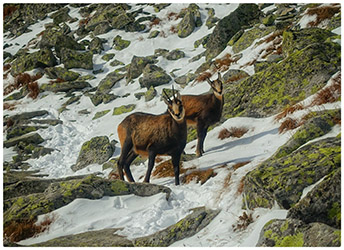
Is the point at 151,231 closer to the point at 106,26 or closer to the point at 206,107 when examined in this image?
the point at 206,107

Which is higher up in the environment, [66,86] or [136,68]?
[66,86]

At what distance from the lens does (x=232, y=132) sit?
13602 millimetres

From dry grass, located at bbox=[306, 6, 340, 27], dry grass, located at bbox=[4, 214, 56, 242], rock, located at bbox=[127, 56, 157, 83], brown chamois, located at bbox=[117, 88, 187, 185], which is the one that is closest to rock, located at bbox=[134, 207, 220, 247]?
dry grass, located at bbox=[4, 214, 56, 242]

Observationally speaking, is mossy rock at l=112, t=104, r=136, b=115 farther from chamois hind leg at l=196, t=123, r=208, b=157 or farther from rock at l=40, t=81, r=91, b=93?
chamois hind leg at l=196, t=123, r=208, b=157

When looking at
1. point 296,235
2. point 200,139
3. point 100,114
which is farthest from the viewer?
point 100,114

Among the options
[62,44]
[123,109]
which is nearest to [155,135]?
[123,109]

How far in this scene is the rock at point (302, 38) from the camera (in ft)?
54.4

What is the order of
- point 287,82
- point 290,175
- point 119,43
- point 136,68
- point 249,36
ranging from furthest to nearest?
point 119,43 → point 136,68 → point 249,36 → point 287,82 → point 290,175

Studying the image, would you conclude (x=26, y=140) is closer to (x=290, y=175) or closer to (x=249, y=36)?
(x=249, y=36)

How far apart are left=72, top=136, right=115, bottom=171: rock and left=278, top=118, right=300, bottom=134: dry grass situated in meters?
8.21

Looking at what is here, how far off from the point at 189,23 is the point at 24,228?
26587 mm

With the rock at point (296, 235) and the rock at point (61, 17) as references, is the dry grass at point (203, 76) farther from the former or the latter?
the rock at point (61, 17)

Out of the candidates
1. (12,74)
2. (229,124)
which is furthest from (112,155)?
(12,74)

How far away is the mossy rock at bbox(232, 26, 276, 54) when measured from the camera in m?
22.6
